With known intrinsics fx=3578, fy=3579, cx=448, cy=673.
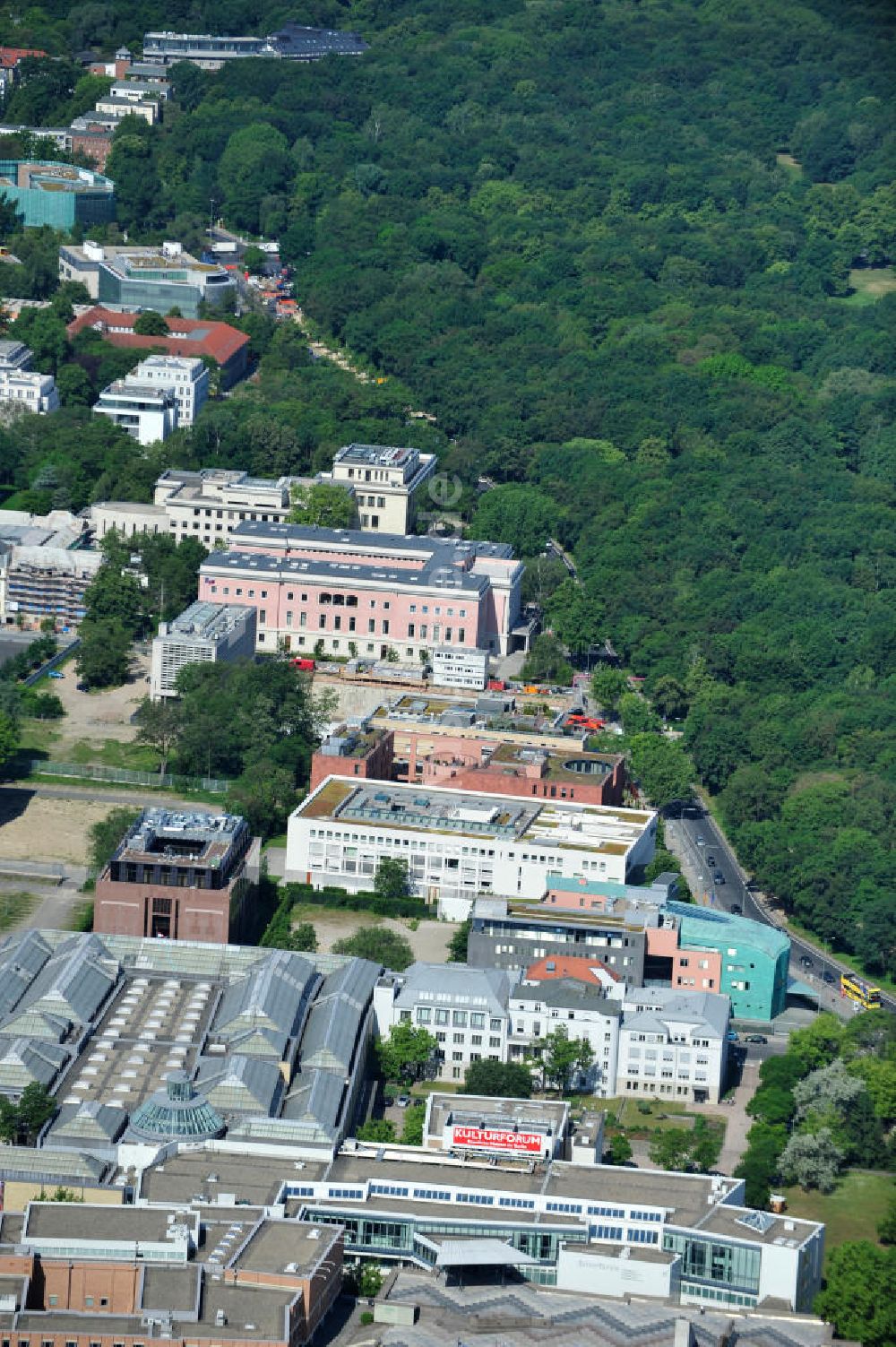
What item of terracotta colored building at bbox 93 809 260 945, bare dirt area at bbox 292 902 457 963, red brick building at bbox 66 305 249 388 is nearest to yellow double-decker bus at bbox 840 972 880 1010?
bare dirt area at bbox 292 902 457 963

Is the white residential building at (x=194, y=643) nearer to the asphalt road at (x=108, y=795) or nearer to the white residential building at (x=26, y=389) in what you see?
the asphalt road at (x=108, y=795)

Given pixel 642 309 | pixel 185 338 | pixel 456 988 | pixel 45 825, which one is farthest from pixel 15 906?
pixel 642 309

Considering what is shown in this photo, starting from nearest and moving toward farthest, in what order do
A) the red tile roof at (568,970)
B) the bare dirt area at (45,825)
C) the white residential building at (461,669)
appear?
the red tile roof at (568,970) < the bare dirt area at (45,825) < the white residential building at (461,669)

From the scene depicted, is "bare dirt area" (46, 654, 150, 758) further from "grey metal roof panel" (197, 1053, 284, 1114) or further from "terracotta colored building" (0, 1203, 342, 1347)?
"terracotta colored building" (0, 1203, 342, 1347)

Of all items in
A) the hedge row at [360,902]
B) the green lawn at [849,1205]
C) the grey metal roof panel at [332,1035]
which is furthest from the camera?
the hedge row at [360,902]

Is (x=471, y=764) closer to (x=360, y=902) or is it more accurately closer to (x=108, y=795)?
(x=360, y=902)

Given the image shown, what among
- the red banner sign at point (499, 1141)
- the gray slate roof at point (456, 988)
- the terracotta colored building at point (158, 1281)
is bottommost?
the gray slate roof at point (456, 988)

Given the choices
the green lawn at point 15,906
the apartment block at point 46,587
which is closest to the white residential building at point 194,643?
the apartment block at point 46,587
